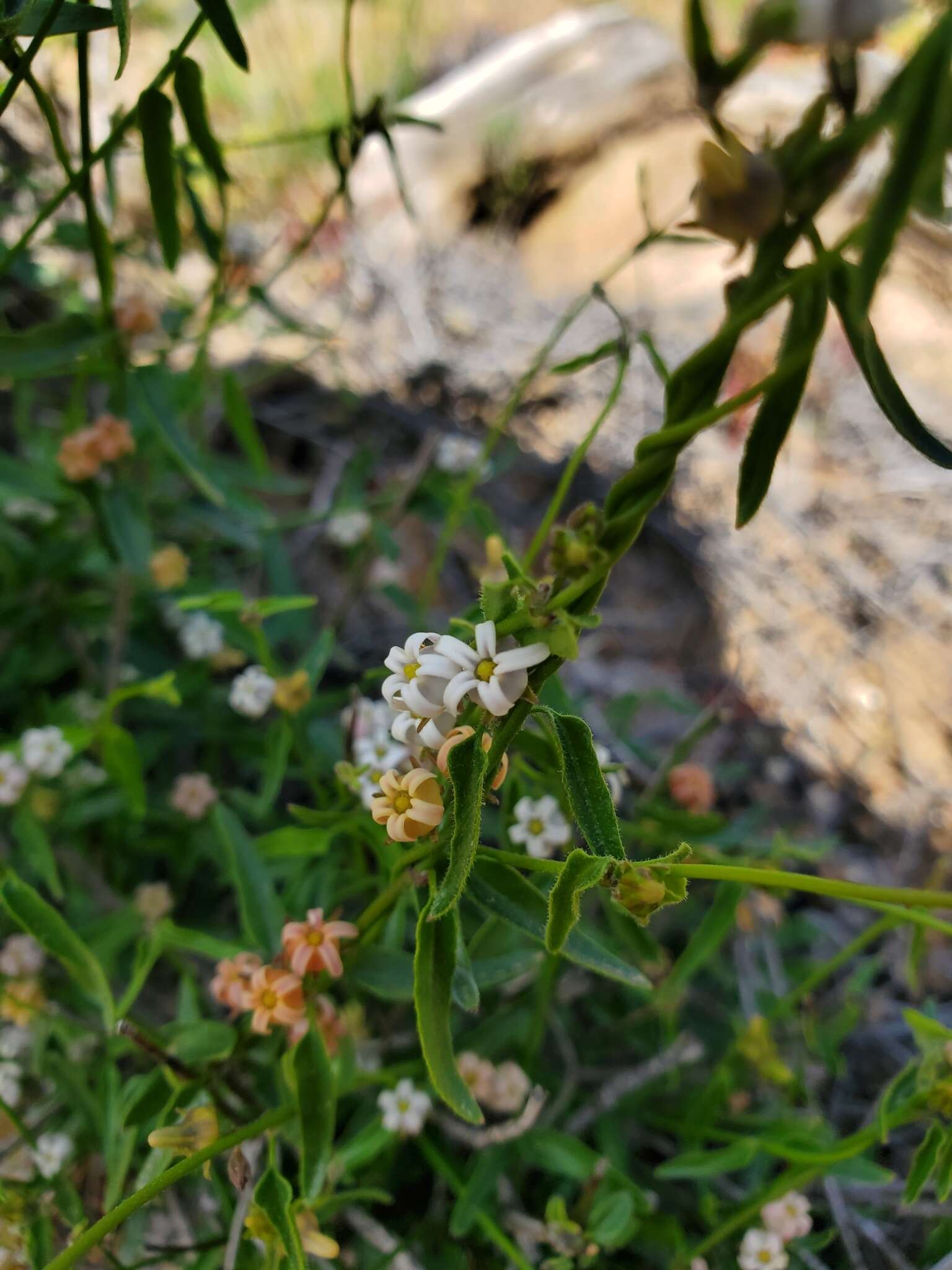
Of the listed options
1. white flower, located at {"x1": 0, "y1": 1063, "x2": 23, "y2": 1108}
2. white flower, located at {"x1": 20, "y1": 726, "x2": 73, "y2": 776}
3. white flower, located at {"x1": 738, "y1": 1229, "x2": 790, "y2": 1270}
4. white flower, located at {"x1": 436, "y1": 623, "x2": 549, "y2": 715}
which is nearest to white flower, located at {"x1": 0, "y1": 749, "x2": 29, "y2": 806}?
white flower, located at {"x1": 20, "y1": 726, "x2": 73, "y2": 776}

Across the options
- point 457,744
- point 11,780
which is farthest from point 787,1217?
point 11,780

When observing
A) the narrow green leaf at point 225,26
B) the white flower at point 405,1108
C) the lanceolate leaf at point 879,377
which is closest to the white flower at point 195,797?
the white flower at point 405,1108

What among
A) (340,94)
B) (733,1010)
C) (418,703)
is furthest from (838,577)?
(340,94)

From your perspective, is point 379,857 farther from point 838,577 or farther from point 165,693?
point 838,577

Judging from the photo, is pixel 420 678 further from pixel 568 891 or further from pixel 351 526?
pixel 351 526

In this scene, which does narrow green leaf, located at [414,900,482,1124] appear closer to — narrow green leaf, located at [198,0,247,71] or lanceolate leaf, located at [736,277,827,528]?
lanceolate leaf, located at [736,277,827,528]

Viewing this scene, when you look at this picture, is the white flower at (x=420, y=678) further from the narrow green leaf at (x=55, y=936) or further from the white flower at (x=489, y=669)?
the narrow green leaf at (x=55, y=936)
